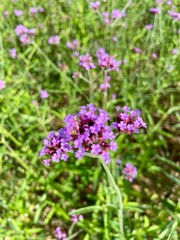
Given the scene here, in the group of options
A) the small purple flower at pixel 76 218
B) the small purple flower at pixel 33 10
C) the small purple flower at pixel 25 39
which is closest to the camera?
the small purple flower at pixel 76 218

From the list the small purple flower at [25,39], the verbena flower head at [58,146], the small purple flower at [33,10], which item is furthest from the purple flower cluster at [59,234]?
the small purple flower at [33,10]

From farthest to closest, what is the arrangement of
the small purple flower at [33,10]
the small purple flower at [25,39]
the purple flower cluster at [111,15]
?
the small purple flower at [33,10]
the small purple flower at [25,39]
the purple flower cluster at [111,15]

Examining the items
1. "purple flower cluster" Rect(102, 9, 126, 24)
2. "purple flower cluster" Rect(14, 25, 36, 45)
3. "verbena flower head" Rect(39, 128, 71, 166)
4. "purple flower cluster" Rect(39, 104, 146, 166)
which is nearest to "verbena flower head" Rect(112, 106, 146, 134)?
"purple flower cluster" Rect(39, 104, 146, 166)

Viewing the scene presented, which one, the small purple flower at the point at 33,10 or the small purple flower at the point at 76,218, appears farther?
the small purple flower at the point at 33,10

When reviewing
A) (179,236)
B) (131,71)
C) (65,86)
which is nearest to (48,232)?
(179,236)

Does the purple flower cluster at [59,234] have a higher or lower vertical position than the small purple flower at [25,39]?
lower

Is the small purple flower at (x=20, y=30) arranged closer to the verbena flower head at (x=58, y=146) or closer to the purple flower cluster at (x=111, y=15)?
the purple flower cluster at (x=111, y=15)

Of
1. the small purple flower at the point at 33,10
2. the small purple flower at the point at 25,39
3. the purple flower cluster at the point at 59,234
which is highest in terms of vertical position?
the small purple flower at the point at 33,10

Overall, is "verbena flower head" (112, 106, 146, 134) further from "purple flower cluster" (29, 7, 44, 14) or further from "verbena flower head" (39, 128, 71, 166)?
"purple flower cluster" (29, 7, 44, 14)

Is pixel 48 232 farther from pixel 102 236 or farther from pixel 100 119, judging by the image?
pixel 100 119
